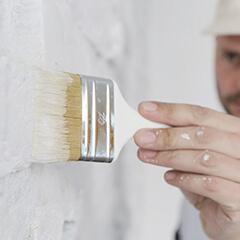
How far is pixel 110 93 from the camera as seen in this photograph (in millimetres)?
570

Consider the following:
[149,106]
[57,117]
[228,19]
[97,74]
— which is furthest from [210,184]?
[228,19]

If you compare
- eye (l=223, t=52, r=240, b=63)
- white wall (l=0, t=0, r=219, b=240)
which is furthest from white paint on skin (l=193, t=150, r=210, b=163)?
eye (l=223, t=52, r=240, b=63)

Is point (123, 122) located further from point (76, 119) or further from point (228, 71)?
point (228, 71)

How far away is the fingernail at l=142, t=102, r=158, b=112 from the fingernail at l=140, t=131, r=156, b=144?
4 cm

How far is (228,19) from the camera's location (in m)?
1.30

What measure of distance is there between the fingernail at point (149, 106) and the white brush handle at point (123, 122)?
2 cm

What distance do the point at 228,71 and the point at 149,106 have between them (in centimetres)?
91

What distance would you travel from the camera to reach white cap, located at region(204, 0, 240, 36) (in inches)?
50.3

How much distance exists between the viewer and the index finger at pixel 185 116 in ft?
2.04

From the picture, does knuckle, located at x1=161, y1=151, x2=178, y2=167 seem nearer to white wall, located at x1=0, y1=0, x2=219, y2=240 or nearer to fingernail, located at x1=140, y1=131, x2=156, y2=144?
fingernail, located at x1=140, y1=131, x2=156, y2=144

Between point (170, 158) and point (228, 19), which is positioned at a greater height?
point (228, 19)

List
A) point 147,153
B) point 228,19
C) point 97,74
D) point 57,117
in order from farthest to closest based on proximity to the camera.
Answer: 1. point 228,19
2. point 97,74
3. point 147,153
4. point 57,117

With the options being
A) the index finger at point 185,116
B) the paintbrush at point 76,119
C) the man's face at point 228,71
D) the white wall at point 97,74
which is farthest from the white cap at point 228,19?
the paintbrush at point 76,119

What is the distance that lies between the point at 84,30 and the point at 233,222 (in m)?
0.48
